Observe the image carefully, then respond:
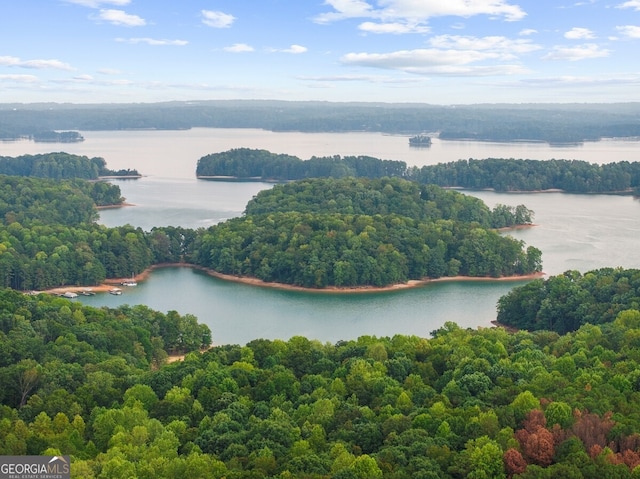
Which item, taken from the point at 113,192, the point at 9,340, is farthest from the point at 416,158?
the point at 9,340

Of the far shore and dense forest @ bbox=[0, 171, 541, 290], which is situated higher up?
dense forest @ bbox=[0, 171, 541, 290]

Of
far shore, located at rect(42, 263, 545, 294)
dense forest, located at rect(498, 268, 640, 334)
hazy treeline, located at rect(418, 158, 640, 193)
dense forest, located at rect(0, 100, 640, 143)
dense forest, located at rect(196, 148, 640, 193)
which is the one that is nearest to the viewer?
dense forest, located at rect(498, 268, 640, 334)

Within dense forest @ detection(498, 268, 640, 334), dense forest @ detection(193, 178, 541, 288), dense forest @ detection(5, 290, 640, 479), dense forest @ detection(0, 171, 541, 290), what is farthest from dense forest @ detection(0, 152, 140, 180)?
dense forest @ detection(498, 268, 640, 334)

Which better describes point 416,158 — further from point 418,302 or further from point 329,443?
point 329,443

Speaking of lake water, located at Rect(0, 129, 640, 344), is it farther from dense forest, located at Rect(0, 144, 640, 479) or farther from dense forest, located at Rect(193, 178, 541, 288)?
dense forest, located at Rect(0, 144, 640, 479)

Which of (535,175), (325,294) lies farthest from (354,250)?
(535,175)

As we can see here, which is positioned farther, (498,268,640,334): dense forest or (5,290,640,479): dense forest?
(498,268,640,334): dense forest
